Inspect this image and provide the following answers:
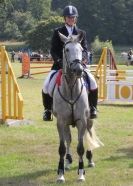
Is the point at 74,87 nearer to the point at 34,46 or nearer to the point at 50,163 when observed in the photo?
the point at 50,163

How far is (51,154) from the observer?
10.3m

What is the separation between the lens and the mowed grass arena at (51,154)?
836 centimetres

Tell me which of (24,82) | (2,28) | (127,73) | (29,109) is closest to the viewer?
(29,109)

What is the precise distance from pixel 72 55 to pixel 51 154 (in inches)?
→ 125

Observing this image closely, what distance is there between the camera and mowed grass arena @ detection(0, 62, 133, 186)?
27.4 ft

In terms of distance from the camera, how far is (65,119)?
8258mm

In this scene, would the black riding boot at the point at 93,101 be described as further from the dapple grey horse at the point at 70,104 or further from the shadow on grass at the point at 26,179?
the shadow on grass at the point at 26,179

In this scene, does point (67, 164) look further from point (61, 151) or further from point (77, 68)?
point (77, 68)

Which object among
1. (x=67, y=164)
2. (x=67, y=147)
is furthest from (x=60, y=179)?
(x=67, y=147)

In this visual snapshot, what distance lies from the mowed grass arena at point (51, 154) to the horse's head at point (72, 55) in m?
1.75

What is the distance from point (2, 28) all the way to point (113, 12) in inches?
1181

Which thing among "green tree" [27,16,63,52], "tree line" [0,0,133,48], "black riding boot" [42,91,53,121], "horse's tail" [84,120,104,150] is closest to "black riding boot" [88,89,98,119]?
"horse's tail" [84,120,104,150]

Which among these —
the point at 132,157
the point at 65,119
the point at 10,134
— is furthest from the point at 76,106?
the point at 10,134

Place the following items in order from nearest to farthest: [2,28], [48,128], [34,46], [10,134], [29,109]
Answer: [10,134], [48,128], [29,109], [34,46], [2,28]
